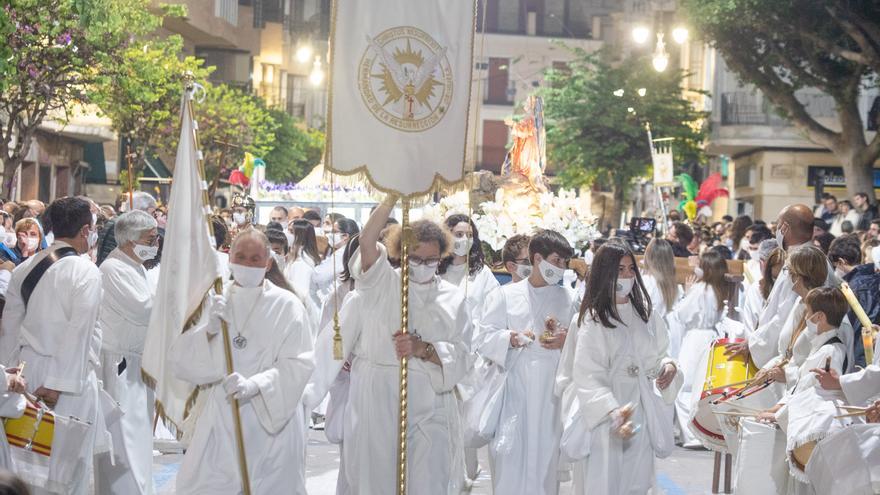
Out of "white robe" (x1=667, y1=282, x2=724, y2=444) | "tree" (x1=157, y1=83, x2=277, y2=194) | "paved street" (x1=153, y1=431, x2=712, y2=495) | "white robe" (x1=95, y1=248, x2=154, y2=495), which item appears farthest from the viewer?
"tree" (x1=157, y1=83, x2=277, y2=194)

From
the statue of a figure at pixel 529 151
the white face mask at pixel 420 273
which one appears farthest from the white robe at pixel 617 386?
the statue of a figure at pixel 529 151

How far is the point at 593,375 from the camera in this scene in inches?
353

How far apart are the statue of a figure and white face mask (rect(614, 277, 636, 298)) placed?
35.1ft

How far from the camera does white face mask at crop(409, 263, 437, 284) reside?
873cm

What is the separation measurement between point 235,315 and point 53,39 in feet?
50.6

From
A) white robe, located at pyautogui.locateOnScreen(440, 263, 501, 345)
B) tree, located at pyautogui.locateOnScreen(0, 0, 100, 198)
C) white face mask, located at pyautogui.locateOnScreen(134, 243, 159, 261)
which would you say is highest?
tree, located at pyautogui.locateOnScreen(0, 0, 100, 198)

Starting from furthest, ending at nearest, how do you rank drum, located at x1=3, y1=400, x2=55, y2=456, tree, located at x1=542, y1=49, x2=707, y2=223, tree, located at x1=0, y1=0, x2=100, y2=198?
1. tree, located at x1=542, y1=49, x2=707, y2=223
2. tree, located at x1=0, y1=0, x2=100, y2=198
3. drum, located at x1=3, y1=400, x2=55, y2=456

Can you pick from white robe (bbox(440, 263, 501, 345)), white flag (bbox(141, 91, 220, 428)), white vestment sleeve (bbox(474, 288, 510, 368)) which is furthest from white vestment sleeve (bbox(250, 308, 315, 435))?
white robe (bbox(440, 263, 501, 345))

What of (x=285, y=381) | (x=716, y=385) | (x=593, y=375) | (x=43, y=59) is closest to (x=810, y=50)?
(x=43, y=59)

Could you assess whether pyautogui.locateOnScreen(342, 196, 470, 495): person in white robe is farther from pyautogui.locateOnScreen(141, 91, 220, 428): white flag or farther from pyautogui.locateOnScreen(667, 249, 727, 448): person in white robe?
pyautogui.locateOnScreen(667, 249, 727, 448): person in white robe

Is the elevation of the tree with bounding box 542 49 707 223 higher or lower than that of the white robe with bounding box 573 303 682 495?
higher

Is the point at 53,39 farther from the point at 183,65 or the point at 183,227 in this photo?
the point at 183,227

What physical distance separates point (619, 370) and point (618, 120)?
36.7 metres

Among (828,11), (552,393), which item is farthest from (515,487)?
(828,11)
